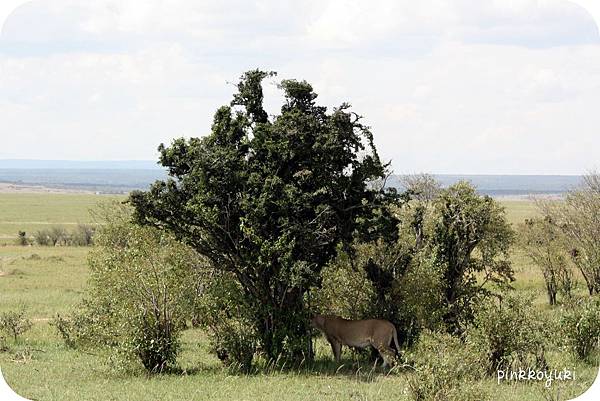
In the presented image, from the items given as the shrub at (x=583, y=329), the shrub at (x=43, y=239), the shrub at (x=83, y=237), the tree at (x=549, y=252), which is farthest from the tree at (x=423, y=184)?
the shrub at (x=43, y=239)

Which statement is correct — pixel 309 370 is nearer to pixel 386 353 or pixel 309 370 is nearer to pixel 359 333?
pixel 359 333

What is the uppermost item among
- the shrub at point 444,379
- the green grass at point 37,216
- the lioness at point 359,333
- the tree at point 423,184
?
the tree at point 423,184

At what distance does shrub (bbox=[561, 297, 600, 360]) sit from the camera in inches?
818

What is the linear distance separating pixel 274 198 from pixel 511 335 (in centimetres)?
631

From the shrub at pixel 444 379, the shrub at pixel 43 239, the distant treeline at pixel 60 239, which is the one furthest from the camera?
the shrub at pixel 43 239

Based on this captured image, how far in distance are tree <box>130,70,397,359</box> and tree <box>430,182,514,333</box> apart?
5.76 m

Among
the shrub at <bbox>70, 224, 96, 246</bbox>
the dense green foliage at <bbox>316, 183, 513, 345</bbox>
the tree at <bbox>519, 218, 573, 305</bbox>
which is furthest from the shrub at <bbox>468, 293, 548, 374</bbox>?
the shrub at <bbox>70, 224, 96, 246</bbox>

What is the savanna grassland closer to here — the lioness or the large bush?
the lioness

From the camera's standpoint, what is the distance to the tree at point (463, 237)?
26.4 meters

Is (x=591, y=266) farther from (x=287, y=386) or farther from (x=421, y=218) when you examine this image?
(x=287, y=386)

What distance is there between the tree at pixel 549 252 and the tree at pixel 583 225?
53 centimetres

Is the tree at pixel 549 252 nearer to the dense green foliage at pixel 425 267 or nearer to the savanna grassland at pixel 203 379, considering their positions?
the dense green foliage at pixel 425 267

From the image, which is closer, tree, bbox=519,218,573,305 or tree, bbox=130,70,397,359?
tree, bbox=130,70,397,359

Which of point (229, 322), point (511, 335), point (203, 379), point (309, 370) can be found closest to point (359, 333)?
point (309, 370)
